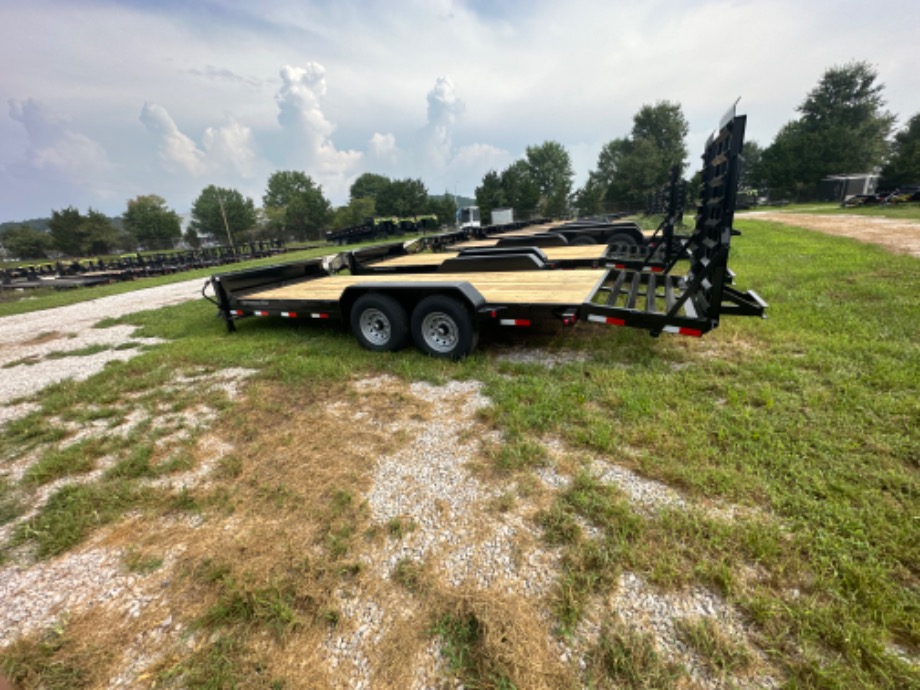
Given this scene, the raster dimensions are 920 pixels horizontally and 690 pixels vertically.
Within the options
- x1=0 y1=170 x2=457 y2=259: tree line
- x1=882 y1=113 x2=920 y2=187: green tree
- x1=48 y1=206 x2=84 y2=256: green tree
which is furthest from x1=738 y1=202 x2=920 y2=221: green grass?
x1=48 y1=206 x2=84 y2=256: green tree

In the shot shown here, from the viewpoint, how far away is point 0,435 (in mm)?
3654

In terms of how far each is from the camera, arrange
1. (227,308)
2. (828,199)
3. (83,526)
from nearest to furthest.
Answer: (83,526)
(227,308)
(828,199)

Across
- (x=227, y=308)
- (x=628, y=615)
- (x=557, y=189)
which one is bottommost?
(x=628, y=615)

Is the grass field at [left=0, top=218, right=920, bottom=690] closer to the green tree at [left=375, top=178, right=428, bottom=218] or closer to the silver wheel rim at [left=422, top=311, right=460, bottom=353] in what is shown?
the silver wheel rim at [left=422, top=311, right=460, bottom=353]

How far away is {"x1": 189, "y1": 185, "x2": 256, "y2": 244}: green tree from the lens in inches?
2441

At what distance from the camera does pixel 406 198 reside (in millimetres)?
55000

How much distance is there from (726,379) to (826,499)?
1.53m

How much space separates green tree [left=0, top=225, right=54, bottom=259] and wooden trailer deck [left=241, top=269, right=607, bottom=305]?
77.2 m

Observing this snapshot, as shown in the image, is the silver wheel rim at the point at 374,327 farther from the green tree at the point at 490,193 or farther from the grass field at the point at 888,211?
the green tree at the point at 490,193

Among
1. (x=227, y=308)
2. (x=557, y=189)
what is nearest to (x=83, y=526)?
(x=227, y=308)

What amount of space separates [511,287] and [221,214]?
73293 mm

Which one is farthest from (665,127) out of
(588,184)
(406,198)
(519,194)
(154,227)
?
(154,227)

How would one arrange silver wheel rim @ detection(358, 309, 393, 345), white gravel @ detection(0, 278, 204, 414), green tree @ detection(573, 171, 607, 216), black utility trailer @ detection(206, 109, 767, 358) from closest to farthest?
black utility trailer @ detection(206, 109, 767, 358) → silver wheel rim @ detection(358, 309, 393, 345) → white gravel @ detection(0, 278, 204, 414) → green tree @ detection(573, 171, 607, 216)

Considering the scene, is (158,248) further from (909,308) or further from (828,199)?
(828,199)
